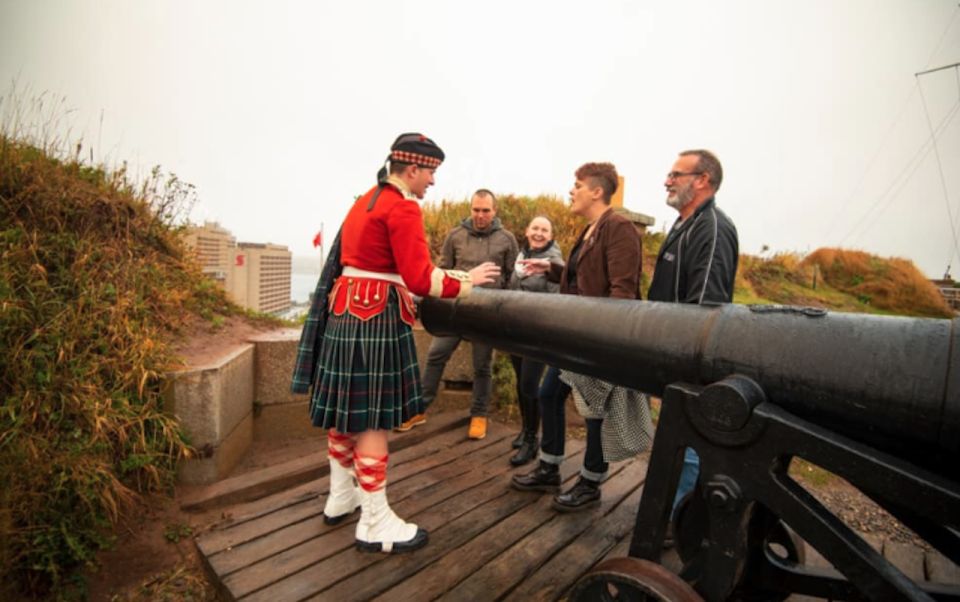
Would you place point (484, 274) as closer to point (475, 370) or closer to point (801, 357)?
point (801, 357)

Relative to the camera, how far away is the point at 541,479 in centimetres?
308

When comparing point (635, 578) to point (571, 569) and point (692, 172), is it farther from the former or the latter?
point (692, 172)

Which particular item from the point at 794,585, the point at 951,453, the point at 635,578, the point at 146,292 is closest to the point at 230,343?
the point at 146,292

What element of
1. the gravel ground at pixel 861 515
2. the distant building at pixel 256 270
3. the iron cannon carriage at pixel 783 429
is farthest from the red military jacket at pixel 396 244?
the distant building at pixel 256 270

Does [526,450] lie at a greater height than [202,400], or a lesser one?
lesser

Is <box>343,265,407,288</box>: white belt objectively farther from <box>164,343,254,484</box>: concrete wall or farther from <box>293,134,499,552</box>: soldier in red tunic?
<box>164,343,254,484</box>: concrete wall

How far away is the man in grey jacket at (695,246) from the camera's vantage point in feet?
7.57

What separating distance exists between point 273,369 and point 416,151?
267cm

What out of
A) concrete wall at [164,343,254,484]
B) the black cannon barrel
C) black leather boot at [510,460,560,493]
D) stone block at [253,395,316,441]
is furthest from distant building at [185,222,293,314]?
the black cannon barrel

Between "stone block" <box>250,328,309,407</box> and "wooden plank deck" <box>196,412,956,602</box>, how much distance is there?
1.23 meters

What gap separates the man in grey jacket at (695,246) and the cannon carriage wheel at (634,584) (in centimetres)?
81

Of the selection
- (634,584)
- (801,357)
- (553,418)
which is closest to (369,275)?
(553,418)

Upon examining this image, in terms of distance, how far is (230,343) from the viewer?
398 centimetres

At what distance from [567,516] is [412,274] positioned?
1665 millimetres
